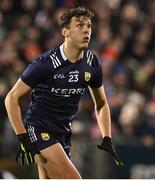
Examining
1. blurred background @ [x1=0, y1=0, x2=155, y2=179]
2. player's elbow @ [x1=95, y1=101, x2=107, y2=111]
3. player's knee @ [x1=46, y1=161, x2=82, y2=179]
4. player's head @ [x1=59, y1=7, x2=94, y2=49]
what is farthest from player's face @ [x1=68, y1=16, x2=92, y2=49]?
blurred background @ [x1=0, y1=0, x2=155, y2=179]

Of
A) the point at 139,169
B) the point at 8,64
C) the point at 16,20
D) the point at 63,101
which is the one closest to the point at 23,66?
the point at 8,64

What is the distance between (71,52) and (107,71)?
592cm

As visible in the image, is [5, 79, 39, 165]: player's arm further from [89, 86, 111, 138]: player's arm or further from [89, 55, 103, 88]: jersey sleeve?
[89, 86, 111, 138]: player's arm

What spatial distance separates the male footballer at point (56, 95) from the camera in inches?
309

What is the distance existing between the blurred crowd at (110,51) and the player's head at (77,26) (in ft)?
14.3

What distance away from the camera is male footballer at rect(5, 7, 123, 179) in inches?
A: 309

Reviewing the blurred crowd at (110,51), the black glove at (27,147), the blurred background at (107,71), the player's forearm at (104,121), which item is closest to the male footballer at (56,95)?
the black glove at (27,147)

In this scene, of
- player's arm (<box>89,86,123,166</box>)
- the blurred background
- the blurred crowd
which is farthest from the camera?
the blurred crowd

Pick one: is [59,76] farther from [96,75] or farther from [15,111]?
[15,111]

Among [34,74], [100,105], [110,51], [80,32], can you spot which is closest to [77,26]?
[80,32]

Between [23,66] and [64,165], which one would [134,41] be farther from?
[64,165]

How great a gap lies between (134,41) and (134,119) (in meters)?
2.66

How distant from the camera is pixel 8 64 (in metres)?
13.5

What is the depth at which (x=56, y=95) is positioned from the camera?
26.5 feet
